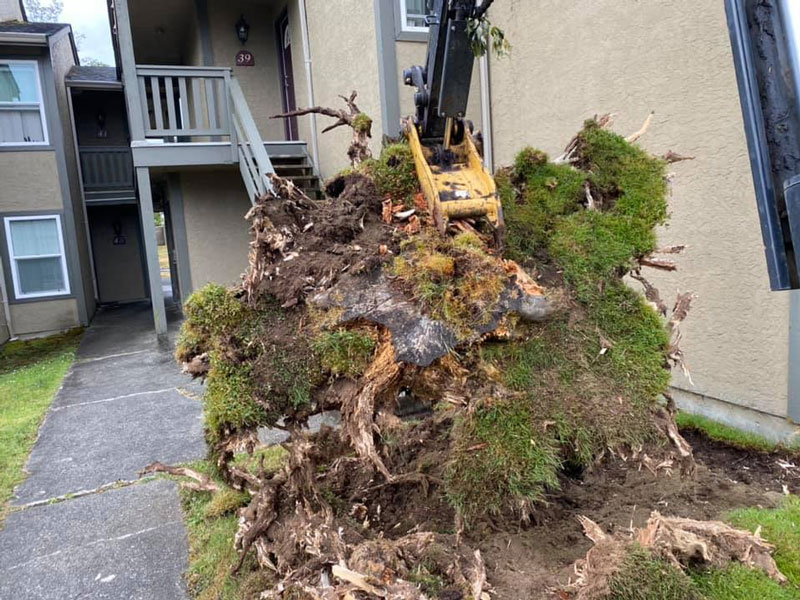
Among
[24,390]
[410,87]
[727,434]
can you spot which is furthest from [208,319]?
[24,390]

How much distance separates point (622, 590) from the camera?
180 cm

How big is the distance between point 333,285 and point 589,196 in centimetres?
151

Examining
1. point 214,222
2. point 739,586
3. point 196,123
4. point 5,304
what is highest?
point 196,123

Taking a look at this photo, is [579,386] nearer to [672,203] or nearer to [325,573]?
[325,573]

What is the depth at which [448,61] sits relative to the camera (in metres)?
2.44

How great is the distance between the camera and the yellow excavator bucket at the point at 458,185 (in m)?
2.63

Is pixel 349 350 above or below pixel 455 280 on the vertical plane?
below

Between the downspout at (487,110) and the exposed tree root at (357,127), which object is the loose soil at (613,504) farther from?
the downspout at (487,110)

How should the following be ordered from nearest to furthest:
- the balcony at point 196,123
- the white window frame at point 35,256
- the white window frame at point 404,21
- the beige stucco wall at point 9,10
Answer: the white window frame at point 404,21
the balcony at point 196,123
the white window frame at point 35,256
the beige stucco wall at point 9,10

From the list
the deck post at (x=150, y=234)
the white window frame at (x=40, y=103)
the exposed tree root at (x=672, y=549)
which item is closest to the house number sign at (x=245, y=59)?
the deck post at (x=150, y=234)

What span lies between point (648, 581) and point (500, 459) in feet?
2.14

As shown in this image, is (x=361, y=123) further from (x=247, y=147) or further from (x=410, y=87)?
(x=247, y=147)

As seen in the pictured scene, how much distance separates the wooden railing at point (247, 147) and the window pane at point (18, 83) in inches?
244

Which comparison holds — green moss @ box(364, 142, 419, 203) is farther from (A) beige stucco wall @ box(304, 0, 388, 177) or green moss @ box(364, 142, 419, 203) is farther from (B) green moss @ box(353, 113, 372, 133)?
(A) beige stucco wall @ box(304, 0, 388, 177)
